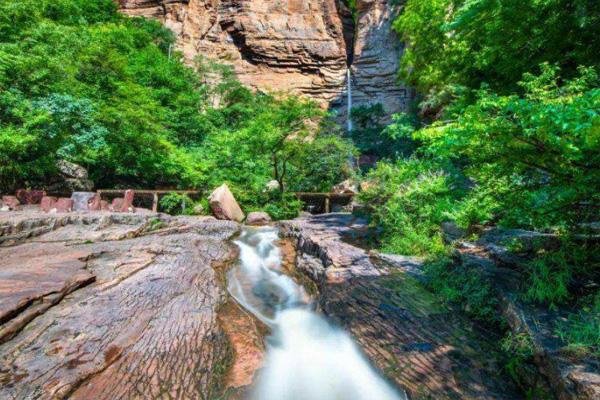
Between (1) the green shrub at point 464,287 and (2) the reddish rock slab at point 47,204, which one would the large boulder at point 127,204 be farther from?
(1) the green shrub at point 464,287

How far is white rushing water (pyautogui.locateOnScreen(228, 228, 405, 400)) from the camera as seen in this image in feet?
9.75

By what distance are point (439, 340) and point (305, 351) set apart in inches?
64.1

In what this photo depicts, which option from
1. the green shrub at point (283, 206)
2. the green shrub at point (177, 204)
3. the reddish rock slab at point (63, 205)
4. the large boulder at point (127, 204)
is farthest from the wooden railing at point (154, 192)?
the green shrub at point (283, 206)

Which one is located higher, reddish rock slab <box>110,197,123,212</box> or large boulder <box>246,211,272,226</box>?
reddish rock slab <box>110,197,123,212</box>

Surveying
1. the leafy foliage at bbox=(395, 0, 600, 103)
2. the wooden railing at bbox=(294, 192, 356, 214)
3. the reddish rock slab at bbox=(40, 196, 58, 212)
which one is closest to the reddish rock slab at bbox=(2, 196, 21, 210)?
the reddish rock slab at bbox=(40, 196, 58, 212)

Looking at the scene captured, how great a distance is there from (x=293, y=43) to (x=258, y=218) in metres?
22.1

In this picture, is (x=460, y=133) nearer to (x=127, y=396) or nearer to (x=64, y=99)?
(x=127, y=396)

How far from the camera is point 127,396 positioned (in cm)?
236

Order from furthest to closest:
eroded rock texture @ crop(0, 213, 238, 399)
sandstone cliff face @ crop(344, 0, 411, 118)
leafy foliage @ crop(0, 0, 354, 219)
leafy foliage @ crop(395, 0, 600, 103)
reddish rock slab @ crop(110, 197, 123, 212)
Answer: sandstone cliff face @ crop(344, 0, 411, 118) → reddish rock slab @ crop(110, 197, 123, 212) → leafy foliage @ crop(0, 0, 354, 219) → leafy foliage @ crop(395, 0, 600, 103) → eroded rock texture @ crop(0, 213, 238, 399)

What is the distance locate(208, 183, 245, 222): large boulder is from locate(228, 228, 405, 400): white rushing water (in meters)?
6.70

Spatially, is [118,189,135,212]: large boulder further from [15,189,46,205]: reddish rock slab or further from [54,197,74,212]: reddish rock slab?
[15,189,46,205]: reddish rock slab

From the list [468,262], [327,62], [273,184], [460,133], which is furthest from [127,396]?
[327,62]

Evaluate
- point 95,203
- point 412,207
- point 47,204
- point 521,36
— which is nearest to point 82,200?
point 95,203

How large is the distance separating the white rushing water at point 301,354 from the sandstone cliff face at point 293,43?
2532 centimetres
